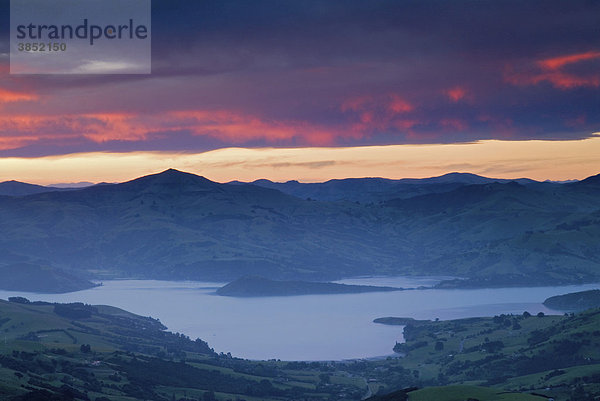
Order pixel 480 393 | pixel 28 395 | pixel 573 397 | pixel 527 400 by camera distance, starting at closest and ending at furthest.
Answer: pixel 527 400, pixel 480 393, pixel 28 395, pixel 573 397

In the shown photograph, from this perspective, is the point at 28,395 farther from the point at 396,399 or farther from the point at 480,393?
the point at 480,393

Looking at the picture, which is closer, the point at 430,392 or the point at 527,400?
the point at 527,400

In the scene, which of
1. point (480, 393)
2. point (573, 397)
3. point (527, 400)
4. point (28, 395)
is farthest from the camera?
point (573, 397)

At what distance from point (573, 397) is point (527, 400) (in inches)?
1839

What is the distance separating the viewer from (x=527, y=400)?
157 metres

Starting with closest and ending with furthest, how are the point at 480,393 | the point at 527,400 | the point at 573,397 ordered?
the point at 527,400 < the point at 480,393 < the point at 573,397

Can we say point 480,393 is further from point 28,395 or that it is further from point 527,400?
point 28,395

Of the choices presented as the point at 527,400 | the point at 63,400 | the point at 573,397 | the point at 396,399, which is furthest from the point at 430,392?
the point at 63,400

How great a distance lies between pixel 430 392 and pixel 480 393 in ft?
32.0

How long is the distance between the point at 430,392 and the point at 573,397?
4287cm

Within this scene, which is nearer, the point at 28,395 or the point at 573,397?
the point at 28,395

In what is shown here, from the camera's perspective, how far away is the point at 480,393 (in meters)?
169

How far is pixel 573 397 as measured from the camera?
19850 centimetres

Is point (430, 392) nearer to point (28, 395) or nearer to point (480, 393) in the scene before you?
point (480, 393)
